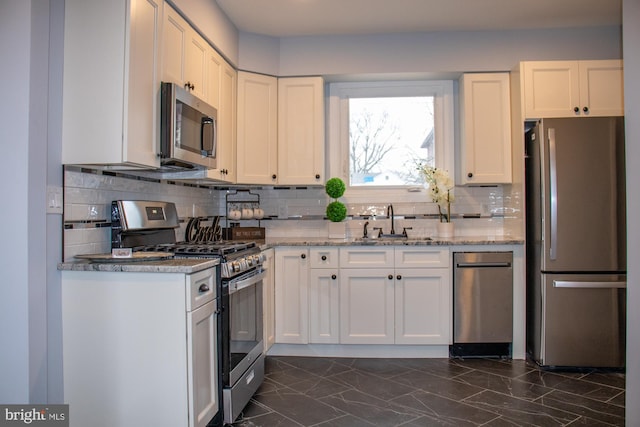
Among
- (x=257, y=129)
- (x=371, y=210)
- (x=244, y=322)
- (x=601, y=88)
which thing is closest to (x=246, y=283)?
(x=244, y=322)

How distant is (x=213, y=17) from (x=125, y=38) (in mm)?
1163

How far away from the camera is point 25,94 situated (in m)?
1.82

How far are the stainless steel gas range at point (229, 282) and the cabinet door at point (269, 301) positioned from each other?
0.37 m

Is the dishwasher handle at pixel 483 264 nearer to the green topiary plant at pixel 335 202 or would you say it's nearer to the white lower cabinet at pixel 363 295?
the white lower cabinet at pixel 363 295

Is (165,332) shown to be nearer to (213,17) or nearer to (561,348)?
(213,17)

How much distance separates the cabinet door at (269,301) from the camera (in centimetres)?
319

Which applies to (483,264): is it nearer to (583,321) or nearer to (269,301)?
(583,321)

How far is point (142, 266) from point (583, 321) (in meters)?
2.90

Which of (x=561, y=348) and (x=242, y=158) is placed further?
(x=242, y=158)

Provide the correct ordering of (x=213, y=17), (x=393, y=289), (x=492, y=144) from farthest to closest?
(x=492, y=144), (x=393, y=289), (x=213, y=17)

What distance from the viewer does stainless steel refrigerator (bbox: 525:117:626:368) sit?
3014 mm

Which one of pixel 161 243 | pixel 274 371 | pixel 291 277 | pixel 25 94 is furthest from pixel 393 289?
pixel 25 94

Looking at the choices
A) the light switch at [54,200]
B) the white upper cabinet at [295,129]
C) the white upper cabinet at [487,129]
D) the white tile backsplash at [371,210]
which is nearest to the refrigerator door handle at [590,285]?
the white tile backsplash at [371,210]

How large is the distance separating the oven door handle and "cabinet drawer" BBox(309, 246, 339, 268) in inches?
24.8
